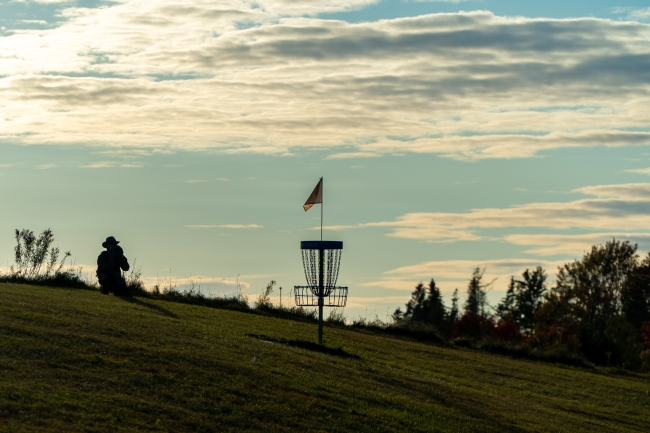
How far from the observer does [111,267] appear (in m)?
28.8

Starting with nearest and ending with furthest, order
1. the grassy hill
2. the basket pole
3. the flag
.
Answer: the grassy hill
the basket pole
the flag

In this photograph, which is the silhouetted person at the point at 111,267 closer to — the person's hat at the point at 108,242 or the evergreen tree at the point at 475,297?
the person's hat at the point at 108,242

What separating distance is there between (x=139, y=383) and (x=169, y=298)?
62.7ft

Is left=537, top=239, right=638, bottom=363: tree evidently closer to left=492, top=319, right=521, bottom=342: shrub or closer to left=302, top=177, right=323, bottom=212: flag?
left=492, top=319, right=521, bottom=342: shrub

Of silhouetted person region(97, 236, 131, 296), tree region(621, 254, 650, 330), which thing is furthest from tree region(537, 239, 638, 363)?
silhouetted person region(97, 236, 131, 296)

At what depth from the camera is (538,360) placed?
37.1 metres

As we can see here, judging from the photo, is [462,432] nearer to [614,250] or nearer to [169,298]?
[169,298]

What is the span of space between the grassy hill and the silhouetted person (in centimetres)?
87

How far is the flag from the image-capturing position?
25.1 m

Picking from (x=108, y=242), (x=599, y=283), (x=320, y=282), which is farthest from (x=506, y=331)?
(x=320, y=282)

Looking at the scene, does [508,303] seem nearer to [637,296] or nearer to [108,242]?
[637,296]

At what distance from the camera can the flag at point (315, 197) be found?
25.1 meters

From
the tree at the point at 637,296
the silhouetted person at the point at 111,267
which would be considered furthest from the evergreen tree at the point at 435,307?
the silhouetted person at the point at 111,267

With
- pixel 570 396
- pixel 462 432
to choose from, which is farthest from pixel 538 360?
pixel 462 432
